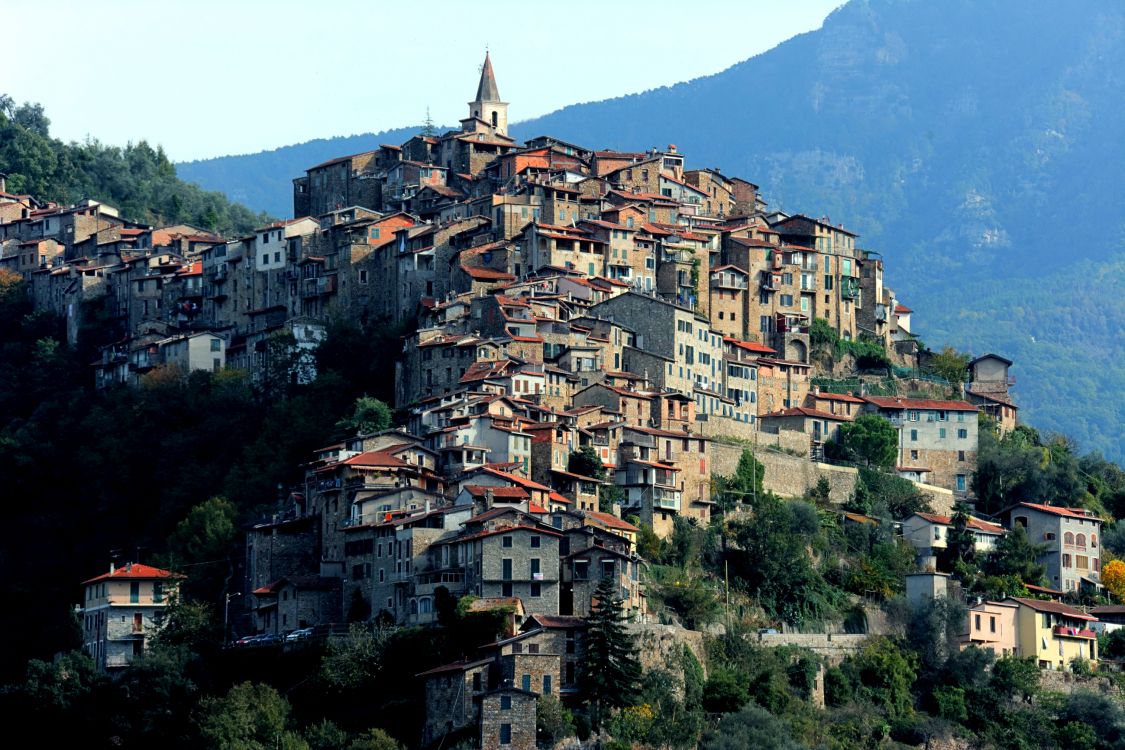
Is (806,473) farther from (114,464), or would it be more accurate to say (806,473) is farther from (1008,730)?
(114,464)

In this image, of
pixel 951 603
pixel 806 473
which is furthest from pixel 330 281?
pixel 951 603

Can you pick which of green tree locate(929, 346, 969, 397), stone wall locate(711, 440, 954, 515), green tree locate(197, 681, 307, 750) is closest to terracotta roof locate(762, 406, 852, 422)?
stone wall locate(711, 440, 954, 515)

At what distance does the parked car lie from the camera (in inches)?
2753

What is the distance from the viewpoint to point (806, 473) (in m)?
85.0

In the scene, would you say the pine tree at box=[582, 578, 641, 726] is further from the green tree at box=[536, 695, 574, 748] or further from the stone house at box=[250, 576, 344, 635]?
the stone house at box=[250, 576, 344, 635]

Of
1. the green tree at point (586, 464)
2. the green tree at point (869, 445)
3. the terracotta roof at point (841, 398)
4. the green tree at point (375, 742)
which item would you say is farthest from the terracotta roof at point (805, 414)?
the green tree at point (375, 742)

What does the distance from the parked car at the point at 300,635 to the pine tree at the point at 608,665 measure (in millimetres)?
10201

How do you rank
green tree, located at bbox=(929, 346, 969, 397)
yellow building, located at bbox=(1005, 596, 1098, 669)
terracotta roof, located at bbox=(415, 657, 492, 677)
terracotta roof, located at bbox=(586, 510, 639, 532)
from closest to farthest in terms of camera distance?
1. terracotta roof, located at bbox=(415, 657, 492, 677)
2. terracotta roof, located at bbox=(586, 510, 639, 532)
3. yellow building, located at bbox=(1005, 596, 1098, 669)
4. green tree, located at bbox=(929, 346, 969, 397)

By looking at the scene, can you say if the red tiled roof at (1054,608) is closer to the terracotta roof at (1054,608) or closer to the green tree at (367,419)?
the terracotta roof at (1054,608)

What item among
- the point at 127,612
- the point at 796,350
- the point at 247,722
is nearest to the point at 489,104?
the point at 796,350

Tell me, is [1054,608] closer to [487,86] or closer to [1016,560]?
[1016,560]

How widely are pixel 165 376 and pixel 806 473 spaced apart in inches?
1099

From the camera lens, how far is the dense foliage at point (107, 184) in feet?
428

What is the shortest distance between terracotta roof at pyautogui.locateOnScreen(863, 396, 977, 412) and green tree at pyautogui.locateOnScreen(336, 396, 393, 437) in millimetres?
20659
